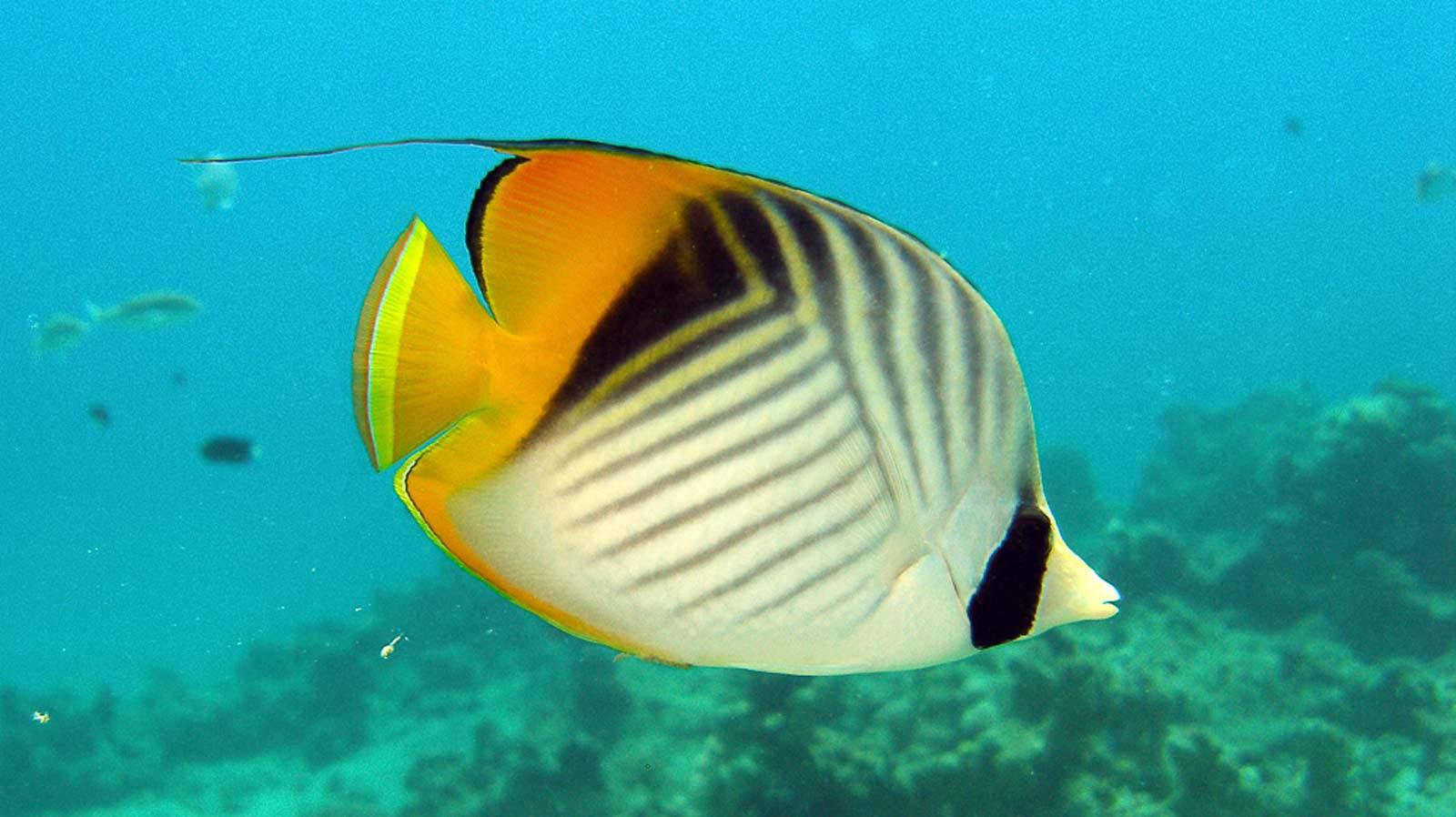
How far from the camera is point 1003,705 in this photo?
4.70 m

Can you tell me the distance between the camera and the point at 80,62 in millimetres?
77312

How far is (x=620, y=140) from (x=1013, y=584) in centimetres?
5561

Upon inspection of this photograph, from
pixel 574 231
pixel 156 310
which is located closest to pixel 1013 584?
pixel 574 231

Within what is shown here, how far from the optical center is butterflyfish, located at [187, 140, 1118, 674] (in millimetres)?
655

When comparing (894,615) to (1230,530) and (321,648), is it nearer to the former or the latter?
(1230,530)

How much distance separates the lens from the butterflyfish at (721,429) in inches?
25.8


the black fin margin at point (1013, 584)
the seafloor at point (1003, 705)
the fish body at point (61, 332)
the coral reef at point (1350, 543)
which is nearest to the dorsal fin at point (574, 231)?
the black fin margin at point (1013, 584)

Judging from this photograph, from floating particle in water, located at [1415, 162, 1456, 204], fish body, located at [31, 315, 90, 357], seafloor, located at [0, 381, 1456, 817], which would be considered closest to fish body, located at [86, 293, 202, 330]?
fish body, located at [31, 315, 90, 357]

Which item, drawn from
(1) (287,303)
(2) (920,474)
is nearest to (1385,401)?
(2) (920,474)

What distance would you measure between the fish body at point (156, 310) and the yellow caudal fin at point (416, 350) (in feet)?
31.8

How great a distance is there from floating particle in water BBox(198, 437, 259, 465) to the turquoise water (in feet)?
117

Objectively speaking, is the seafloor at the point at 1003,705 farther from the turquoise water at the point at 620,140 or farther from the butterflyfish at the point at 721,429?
the turquoise water at the point at 620,140

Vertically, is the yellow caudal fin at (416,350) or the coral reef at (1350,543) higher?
the coral reef at (1350,543)

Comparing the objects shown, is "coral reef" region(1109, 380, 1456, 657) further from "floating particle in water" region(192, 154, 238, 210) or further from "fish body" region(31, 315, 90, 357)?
"fish body" region(31, 315, 90, 357)
